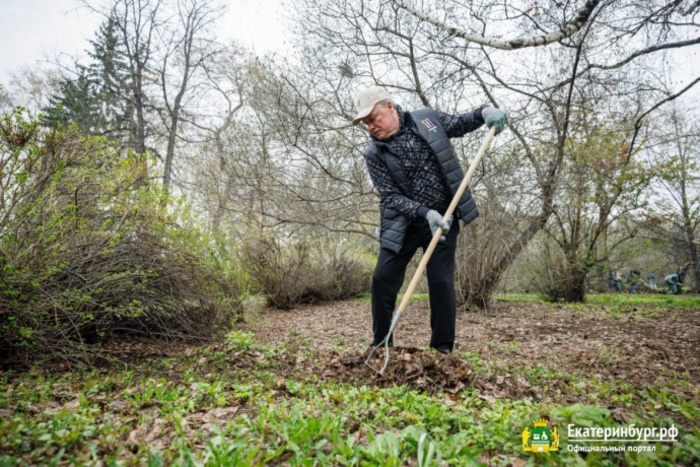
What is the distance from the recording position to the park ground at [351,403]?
153 centimetres

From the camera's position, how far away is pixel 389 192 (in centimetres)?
320

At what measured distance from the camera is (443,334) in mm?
3014

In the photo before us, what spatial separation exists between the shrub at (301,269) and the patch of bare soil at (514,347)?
1.13 meters

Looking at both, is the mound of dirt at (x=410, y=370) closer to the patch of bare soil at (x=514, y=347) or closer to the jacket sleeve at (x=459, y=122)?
the patch of bare soil at (x=514, y=347)

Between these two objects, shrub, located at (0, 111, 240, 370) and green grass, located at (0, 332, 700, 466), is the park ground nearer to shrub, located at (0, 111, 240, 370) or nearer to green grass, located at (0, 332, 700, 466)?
green grass, located at (0, 332, 700, 466)

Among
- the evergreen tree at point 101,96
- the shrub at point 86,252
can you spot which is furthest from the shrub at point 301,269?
the evergreen tree at point 101,96

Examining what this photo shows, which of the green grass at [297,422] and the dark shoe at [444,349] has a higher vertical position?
the dark shoe at [444,349]

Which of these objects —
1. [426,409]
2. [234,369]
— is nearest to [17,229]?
[234,369]

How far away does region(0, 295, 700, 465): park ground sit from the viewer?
5.02 ft

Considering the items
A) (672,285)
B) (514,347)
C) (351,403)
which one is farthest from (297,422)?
(672,285)

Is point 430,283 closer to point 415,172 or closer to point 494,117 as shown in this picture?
point 415,172

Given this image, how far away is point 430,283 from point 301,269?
19.3 feet

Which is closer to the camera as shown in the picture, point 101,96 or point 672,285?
point 672,285

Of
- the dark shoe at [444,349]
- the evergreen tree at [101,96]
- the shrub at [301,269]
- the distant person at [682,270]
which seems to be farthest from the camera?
the evergreen tree at [101,96]
